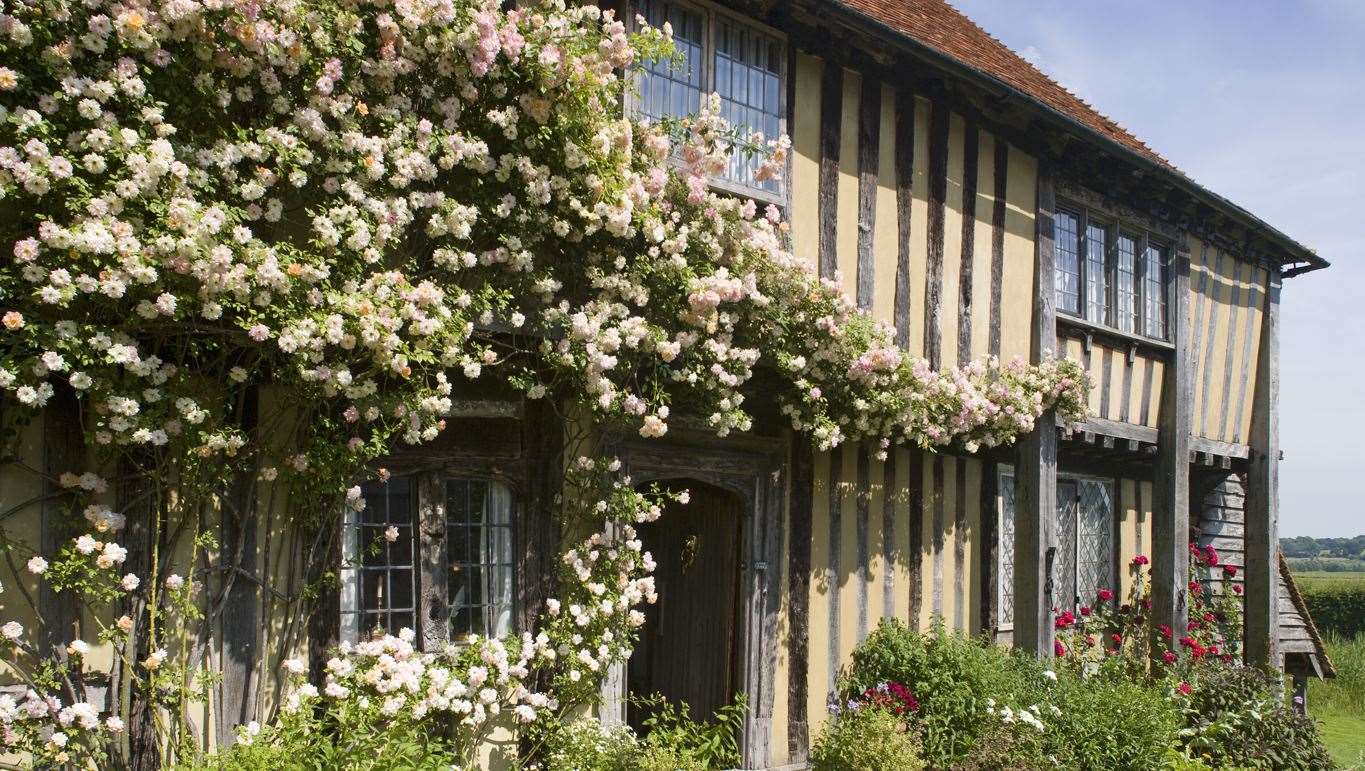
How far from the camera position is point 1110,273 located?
30.6 ft

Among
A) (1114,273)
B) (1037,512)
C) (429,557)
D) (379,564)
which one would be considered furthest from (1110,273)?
(379,564)

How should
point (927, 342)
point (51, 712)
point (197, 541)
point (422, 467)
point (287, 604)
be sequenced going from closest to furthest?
1. point (51, 712)
2. point (197, 541)
3. point (287, 604)
4. point (422, 467)
5. point (927, 342)

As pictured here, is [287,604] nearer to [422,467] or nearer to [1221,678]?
[422,467]

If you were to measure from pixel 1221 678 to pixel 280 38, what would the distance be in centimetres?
801

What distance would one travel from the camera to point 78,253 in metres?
3.93

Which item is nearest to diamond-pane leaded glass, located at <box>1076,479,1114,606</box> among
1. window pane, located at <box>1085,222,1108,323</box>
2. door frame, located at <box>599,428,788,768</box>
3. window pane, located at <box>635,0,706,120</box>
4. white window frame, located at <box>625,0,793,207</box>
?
window pane, located at <box>1085,222,1108,323</box>

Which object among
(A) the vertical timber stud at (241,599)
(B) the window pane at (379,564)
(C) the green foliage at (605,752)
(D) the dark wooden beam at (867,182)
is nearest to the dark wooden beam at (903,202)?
(D) the dark wooden beam at (867,182)

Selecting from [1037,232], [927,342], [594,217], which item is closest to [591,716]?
[594,217]

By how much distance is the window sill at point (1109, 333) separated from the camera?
870cm

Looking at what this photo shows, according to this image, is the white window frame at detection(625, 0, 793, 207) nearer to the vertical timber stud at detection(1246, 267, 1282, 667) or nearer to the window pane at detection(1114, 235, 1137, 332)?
the window pane at detection(1114, 235, 1137, 332)

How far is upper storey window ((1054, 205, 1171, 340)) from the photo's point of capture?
9.00 meters

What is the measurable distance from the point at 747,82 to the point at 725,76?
0.52 ft

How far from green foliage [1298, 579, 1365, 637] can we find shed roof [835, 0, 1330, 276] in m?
10.6

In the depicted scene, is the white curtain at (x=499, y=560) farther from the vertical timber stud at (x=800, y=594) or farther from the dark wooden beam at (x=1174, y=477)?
the dark wooden beam at (x=1174, y=477)
